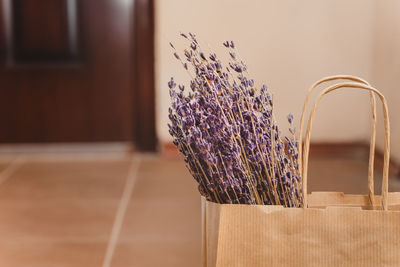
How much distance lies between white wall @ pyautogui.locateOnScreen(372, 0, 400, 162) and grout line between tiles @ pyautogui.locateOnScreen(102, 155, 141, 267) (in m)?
0.92

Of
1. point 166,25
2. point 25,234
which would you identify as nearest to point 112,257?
point 25,234

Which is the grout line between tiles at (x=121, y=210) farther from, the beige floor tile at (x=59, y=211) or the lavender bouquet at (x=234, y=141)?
the lavender bouquet at (x=234, y=141)

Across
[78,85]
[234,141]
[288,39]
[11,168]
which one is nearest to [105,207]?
[11,168]

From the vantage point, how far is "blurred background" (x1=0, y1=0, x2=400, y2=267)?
6.45ft

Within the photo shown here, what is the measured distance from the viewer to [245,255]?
77 cm

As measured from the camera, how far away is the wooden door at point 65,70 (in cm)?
242

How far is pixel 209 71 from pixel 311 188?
1030mm

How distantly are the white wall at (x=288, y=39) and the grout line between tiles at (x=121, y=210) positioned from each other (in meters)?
0.34

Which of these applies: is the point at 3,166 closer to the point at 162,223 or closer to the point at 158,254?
the point at 162,223

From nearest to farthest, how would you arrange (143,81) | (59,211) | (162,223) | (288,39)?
1. (162,223)
2. (59,211)
3. (288,39)
4. (143,81)

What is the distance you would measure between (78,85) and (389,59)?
1.28 meters

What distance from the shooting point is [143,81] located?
241 cm

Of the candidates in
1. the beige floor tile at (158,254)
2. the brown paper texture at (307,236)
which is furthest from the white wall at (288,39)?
the brown paper texture at (307,236)

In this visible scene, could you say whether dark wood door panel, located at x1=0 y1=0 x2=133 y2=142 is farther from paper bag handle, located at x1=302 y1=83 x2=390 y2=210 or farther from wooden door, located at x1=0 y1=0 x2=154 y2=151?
paper bag handle, located at x1=302 y1=83 x2=390 y2=210
